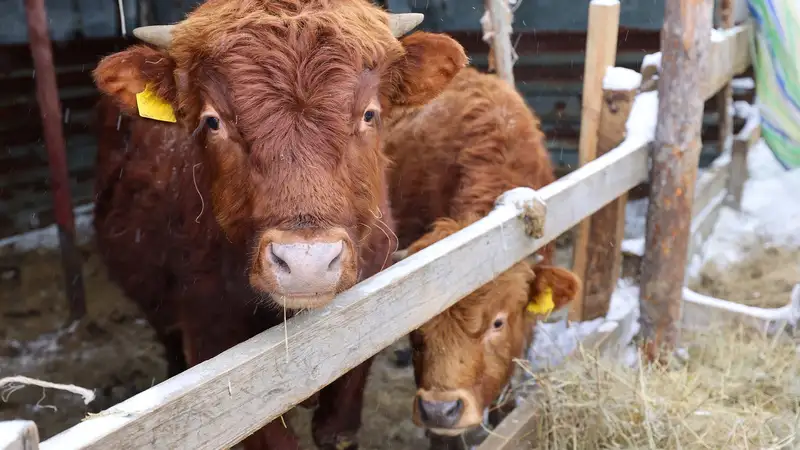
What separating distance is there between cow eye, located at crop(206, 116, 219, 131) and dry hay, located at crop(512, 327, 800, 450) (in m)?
1.67

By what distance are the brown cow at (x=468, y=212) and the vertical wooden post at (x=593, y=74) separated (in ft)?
0.93

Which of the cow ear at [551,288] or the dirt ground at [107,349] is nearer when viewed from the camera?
the cow ear at [551,288]

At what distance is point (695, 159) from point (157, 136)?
271cm

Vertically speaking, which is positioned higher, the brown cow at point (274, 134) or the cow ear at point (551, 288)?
the brown cow at point (274, 134)

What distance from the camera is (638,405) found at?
2.92m

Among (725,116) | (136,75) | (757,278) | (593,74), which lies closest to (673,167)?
(593,74)

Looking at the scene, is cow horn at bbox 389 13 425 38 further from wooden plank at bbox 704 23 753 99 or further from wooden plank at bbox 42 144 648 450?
wooden plank at bbox 704 23 753 99

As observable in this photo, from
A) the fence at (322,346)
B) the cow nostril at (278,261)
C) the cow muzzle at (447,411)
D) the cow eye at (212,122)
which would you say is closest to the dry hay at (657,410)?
the fence at (322,346)

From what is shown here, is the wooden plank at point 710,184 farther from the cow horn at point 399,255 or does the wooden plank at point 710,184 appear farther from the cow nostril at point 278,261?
the cow nostril at point 278,261

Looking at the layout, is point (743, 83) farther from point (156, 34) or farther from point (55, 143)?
point (55, 143)

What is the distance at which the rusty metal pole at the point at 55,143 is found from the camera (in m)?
4.80

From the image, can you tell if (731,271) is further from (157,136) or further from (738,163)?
(157,136)

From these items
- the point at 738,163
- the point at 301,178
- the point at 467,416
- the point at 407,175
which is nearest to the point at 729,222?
the point at 738,163

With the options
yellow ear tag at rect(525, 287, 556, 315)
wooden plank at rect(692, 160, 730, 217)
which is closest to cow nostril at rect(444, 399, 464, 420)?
yellow ear tag at rect(525, 287, 556, 315)
